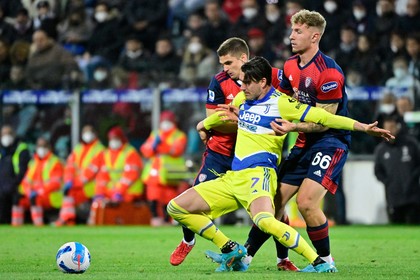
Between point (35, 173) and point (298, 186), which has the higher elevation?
point (298, 186)

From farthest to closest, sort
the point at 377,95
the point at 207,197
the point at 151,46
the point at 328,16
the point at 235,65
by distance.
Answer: the point at 151,46, the point at 328,16, the point at 377,95, the point at 235,65, the point at 207,197

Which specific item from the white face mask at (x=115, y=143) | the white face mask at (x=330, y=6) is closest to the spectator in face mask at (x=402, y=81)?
the white face mask at (x=330, y=6)

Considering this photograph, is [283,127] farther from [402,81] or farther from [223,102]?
[402,81]

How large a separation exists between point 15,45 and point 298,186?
14.2m

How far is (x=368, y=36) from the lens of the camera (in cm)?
1847

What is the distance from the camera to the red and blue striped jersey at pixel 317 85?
8922 millimetres

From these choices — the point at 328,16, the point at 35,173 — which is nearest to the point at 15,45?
the point at 35,173

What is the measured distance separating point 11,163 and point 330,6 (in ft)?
21.5

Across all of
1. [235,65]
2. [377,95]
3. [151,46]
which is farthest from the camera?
[151,46]

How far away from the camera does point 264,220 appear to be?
855 cm

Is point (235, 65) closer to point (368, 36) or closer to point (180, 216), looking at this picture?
point (180, 216)

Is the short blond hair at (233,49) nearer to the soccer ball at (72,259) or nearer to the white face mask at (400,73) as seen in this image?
the soccer ball at (72,259)

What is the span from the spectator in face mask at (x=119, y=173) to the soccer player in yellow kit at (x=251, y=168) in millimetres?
9858

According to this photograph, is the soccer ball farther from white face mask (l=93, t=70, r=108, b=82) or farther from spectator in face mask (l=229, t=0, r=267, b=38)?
white face mask (l=93, t=70, r=108, b=82)
